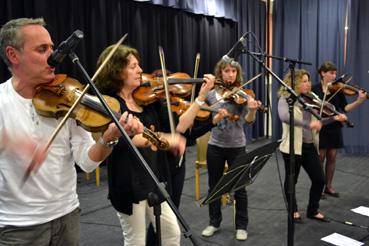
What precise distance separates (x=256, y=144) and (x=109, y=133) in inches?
250

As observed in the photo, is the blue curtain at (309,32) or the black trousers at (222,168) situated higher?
the blue curtain at (309,32)

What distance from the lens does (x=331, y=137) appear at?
4.12 meters

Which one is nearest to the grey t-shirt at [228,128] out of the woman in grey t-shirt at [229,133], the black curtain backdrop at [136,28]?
the woman in grey t-shirt at [229,133]

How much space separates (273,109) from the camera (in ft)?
25.6

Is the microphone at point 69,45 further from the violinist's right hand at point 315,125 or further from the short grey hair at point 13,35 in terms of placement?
the violinist's right hand at point 315,125

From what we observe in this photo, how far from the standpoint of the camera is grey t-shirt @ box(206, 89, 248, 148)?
3.06 m

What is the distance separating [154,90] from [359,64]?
538 centimetres

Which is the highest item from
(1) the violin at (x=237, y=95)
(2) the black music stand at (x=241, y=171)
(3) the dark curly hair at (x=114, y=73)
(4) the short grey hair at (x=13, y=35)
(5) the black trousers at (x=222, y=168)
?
(4) the short grey hair at (x=13, y=35)

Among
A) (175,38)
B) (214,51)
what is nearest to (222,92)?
(175,38)

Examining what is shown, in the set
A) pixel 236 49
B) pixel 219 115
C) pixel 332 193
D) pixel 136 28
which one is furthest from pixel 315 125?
pixel 136 28

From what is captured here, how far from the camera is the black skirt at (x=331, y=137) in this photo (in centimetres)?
409

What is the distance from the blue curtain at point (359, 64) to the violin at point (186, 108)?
443cm

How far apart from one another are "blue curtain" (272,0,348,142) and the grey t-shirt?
4162mm

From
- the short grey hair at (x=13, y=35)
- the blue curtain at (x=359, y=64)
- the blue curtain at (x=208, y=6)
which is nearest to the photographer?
the short grey hair at (x=13, y=35)
